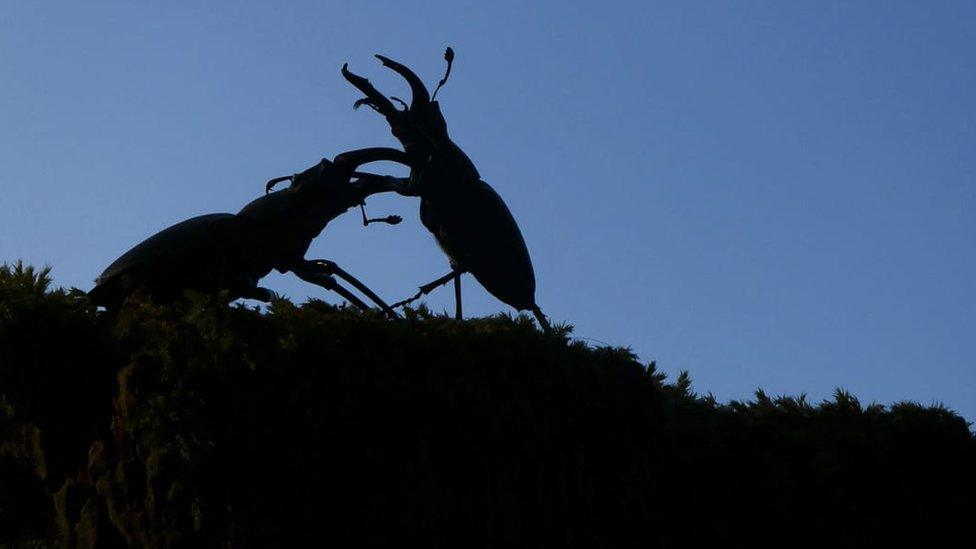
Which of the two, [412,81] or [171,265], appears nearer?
[171,265]

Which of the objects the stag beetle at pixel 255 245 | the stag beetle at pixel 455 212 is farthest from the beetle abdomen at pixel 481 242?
the stag beetle at pixel 255 245

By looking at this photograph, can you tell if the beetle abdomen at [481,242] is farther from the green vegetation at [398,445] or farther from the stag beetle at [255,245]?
the green vegetation at [398,445]

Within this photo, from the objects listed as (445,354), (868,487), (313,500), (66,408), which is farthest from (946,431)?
(66,408)

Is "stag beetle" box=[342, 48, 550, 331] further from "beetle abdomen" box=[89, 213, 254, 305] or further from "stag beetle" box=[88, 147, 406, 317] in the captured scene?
"beetle abdomen" box=[89, 213, 254, 305]

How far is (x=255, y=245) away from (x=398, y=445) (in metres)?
2.59

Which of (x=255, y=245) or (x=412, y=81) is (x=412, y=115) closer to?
(x=412, y=81)

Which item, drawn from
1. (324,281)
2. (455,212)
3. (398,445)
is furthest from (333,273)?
(398,445)

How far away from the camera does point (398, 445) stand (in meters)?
7.21

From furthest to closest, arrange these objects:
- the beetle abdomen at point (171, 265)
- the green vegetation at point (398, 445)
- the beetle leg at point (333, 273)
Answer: the beetle leg at point (333, 273) → the beetle abdomen at point (171, 265) → the green vegetation at point (398, 445)

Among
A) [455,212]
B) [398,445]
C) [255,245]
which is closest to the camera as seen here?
[398,445]

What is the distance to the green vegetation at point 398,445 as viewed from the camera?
7.01 meters

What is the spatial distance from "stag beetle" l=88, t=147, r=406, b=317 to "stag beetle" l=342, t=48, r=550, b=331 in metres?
0.21

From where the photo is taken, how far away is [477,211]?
10.4 meters

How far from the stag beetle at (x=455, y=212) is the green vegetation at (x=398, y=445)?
2.33 m
